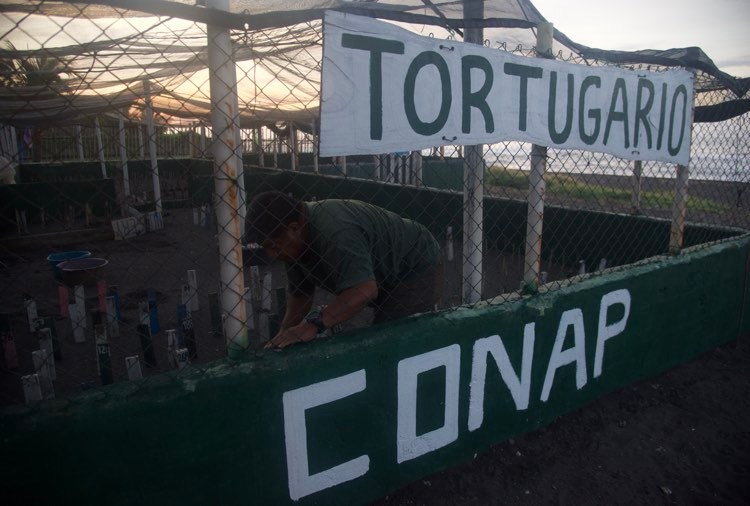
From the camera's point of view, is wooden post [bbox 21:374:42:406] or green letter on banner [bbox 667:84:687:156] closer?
wooden post [bbox 21:374:42:406]

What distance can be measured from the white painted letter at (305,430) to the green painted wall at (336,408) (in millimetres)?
12

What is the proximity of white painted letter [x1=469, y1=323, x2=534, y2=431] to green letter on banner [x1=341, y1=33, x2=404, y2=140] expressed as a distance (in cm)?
145

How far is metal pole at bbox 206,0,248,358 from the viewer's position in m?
1.89

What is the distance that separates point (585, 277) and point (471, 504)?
1800 millimetres

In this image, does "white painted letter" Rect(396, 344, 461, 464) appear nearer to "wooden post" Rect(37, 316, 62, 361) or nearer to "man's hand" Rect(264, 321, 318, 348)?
"man's hand" Rect(264, 321, 318, 348)

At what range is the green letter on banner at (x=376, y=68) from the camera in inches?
84.4

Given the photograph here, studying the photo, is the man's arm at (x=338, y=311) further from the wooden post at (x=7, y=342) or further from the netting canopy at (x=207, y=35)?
the wooden post at (x=7, y=342)

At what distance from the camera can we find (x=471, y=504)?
2.78 metres

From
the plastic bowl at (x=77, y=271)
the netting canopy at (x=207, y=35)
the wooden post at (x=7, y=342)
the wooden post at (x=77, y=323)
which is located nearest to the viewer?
the netting canopy at (x=207, y=35)

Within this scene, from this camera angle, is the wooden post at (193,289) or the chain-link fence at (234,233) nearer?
the chain-link fence at (234,233)

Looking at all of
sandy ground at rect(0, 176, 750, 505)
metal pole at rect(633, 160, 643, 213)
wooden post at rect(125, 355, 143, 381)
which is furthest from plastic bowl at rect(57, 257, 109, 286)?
metal pole at rect(633, 160, 643, 213)

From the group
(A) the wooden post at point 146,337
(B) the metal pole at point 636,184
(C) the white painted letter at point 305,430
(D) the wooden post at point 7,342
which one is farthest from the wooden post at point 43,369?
(B) the metal pole at point 636,184

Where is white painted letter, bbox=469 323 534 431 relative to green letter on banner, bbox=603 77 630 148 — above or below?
below

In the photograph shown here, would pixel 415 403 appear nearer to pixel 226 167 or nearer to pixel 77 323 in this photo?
pixel 226 167
